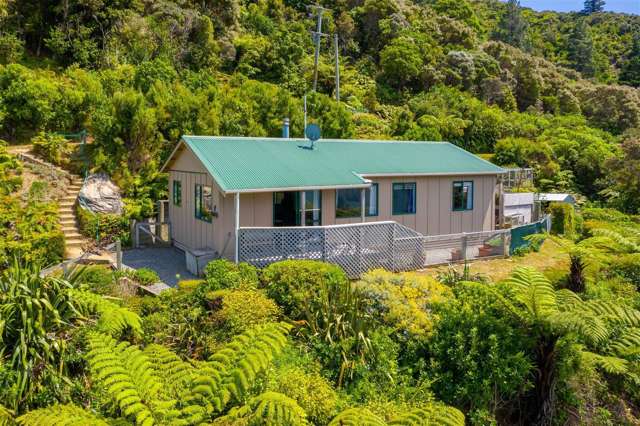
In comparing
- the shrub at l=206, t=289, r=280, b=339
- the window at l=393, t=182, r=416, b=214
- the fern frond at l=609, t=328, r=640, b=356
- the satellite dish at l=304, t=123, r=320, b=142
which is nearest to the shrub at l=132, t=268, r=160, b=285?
the shrub at l=206, t=289, r=280, b=339

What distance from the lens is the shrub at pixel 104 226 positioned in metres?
16.2

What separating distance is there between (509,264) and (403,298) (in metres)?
7.72

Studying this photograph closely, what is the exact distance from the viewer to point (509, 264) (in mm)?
15000

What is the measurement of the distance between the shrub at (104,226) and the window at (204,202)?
319 cm

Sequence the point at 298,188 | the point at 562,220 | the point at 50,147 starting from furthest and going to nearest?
the point at 562,220 < the point at 50,147 < the point at 298,188

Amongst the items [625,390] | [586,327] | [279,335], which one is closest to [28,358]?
[279,335]

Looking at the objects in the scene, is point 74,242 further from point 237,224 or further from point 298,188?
point 298,188

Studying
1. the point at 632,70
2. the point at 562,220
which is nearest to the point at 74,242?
the point at 562,220

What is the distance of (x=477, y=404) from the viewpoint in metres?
7.38

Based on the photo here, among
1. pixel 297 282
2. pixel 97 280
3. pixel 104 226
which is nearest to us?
pixel 297 282

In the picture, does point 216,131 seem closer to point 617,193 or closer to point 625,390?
point 625,390

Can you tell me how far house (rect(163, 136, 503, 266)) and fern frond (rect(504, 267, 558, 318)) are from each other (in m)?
6.91

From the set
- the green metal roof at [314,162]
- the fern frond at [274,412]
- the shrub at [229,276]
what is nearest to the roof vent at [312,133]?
the green metal roof at [314,162]

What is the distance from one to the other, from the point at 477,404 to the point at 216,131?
15.9m
